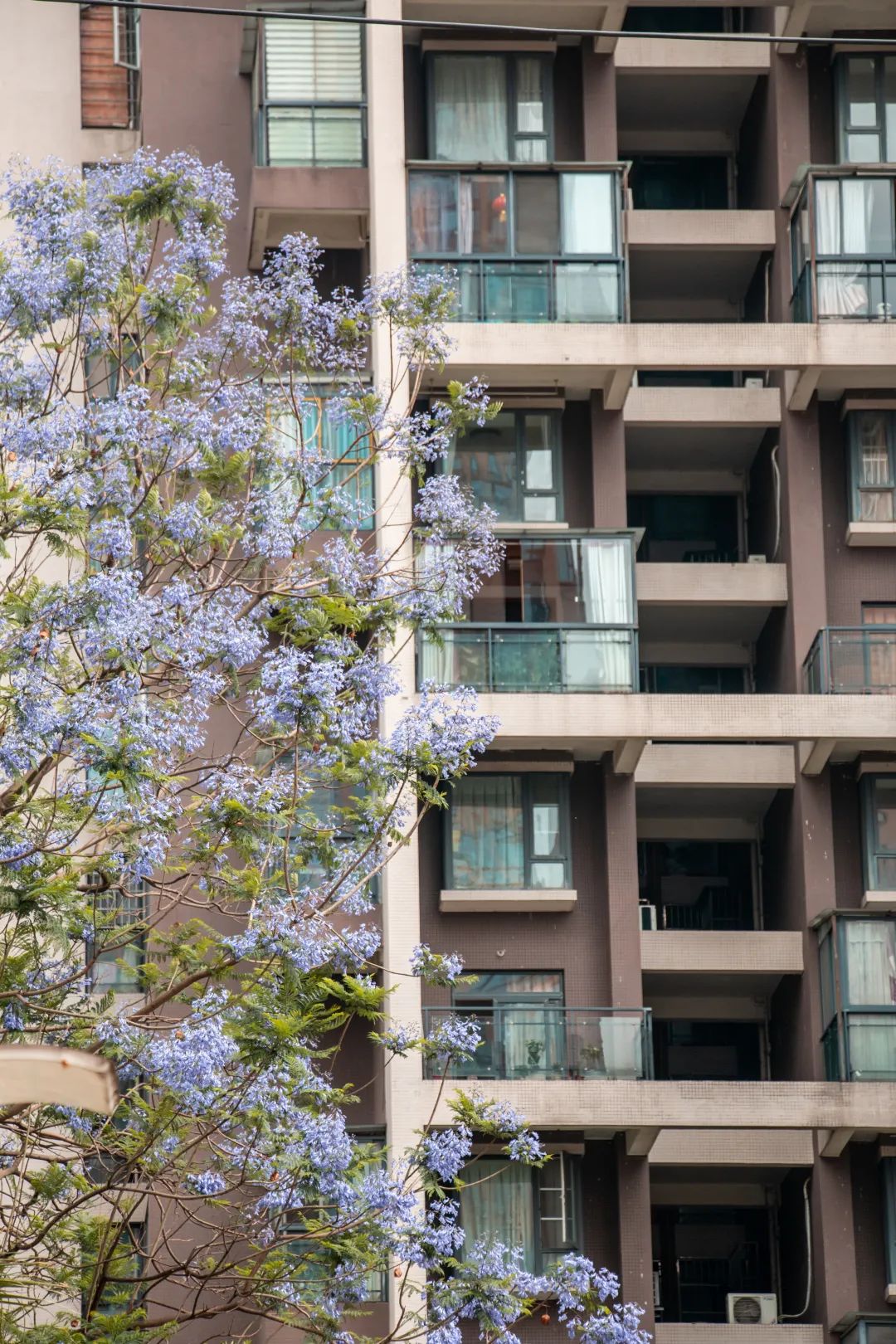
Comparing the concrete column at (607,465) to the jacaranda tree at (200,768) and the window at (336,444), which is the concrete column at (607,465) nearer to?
the window at (336,444)

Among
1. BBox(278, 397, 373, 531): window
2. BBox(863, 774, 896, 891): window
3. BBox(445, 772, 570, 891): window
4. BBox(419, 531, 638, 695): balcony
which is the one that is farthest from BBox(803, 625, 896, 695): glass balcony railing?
BBox(278, 397, 373, 531): window

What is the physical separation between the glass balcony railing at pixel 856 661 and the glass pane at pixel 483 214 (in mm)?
5867

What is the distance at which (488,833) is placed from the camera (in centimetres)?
2786

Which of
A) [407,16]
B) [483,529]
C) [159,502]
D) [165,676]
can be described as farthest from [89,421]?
[407,16]

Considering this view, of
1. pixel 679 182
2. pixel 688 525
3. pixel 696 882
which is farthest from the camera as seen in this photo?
pixel 679 182

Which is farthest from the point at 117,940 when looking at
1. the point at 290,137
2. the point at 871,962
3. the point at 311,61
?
the point at 311,61

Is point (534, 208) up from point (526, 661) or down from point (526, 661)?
up

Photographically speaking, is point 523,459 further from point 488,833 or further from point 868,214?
point 868,214

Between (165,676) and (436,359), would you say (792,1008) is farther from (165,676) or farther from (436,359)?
(165,676)

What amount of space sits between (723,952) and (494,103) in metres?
10.3

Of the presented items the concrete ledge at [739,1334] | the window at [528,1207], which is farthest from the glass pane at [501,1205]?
the concrete ledge at [739,1334]

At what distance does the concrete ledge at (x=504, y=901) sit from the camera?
27453 millimetres

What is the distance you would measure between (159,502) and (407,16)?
39.8 feet

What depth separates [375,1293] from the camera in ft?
80.5
